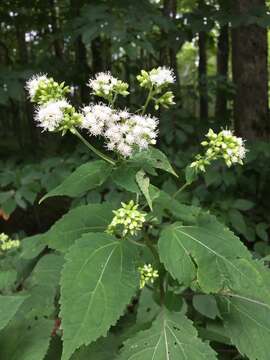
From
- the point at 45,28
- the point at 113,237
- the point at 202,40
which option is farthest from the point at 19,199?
the point at 202,40

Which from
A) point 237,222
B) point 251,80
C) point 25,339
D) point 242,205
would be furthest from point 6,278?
point 251,80

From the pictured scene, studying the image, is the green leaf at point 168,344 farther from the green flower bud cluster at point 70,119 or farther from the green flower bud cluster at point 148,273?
the green flower bud cluster at point 70,119

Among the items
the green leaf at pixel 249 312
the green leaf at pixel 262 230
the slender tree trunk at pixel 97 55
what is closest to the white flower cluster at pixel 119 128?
the green leaf at pixel 249 312

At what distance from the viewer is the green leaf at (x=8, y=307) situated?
155 cm

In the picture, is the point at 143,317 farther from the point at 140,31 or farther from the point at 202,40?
the point at 202,40

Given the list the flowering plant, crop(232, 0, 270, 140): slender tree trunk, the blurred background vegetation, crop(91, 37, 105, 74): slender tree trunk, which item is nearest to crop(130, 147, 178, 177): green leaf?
the flowering plant

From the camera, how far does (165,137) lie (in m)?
4.76

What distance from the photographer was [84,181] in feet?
5.32

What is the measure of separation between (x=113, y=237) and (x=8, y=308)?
0.45m

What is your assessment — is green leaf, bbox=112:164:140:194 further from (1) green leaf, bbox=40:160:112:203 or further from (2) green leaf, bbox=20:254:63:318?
(2) green leaf, bbox=20:254:63:318

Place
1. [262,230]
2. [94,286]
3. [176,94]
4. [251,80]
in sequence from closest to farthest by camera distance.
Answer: [94,286] → [262,230] → [251,80] → [176,94]

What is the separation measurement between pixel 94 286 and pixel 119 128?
52 cm

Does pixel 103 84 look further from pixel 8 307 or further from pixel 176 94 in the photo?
pixel 176 94

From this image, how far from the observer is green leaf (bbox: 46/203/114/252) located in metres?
1.65
